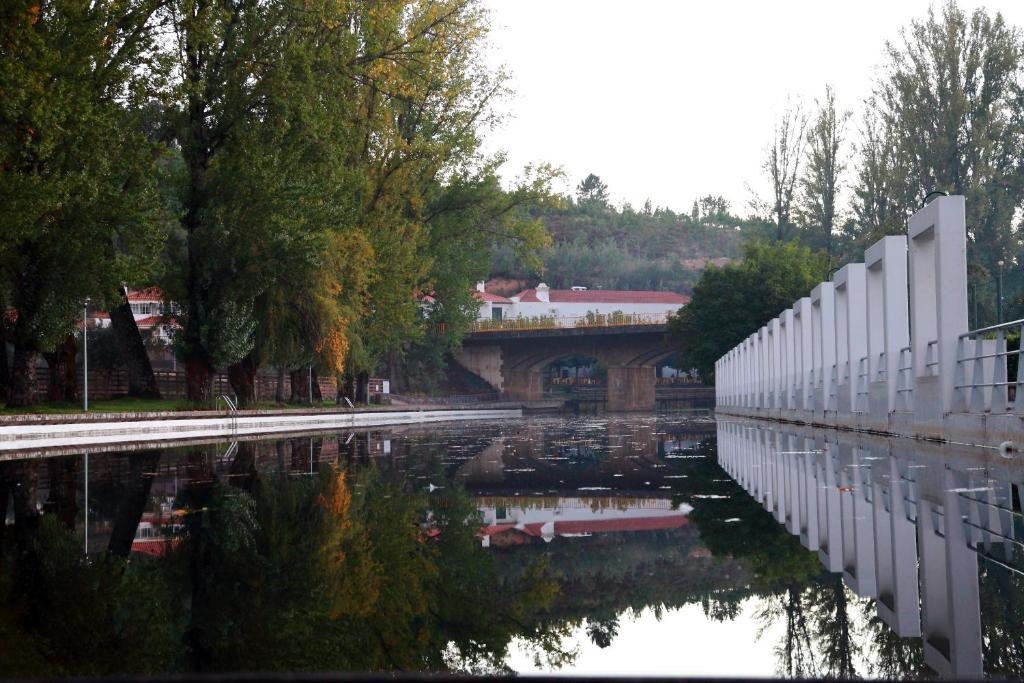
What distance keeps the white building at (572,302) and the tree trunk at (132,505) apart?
381ft

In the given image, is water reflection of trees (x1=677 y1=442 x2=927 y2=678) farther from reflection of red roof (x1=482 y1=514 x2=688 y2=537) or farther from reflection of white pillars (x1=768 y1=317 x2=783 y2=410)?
reflection of white pillars (x1=768 y1=317 x2=783 y2=410)

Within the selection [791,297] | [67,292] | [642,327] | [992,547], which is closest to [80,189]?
[67,292]

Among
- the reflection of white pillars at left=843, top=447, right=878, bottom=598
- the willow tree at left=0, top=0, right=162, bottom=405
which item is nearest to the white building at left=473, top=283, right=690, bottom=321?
the willow tree at left=0, top=0, right=162, bottom=405

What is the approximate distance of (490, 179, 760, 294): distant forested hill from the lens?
497ft

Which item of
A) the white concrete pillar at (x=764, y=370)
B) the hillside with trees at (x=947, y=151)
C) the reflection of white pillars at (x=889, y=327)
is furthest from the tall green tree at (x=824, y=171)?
the reflection of white pillars at (x=889, y=327)

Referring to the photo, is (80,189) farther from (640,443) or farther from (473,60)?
(473,60)

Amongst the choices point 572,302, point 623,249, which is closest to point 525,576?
point 572,302

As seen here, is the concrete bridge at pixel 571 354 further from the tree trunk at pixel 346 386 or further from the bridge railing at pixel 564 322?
the tree trunk at pixel 346 386

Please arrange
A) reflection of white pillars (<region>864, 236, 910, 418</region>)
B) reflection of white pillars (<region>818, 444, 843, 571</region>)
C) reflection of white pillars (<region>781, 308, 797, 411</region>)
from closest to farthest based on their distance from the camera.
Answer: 1. reflection of white pillars (<region>818, 444, 843, 571</region>)
2. reflection of white pillars (<region>864, 236, 910, 418</region>)
3. reflection of white pillars (<region>781, 308, 797, 411</region>)

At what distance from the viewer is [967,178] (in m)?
54.5

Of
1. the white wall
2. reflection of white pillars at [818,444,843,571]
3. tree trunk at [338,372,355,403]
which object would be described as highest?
the white wall

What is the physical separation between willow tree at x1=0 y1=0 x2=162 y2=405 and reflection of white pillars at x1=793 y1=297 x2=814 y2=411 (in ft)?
52.7

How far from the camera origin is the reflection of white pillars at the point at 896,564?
162 inches

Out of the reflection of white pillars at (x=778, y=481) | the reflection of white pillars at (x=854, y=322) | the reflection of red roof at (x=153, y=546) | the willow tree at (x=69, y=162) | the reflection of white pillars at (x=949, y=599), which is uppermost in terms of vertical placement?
the willow tree at (x=69, y=162)
